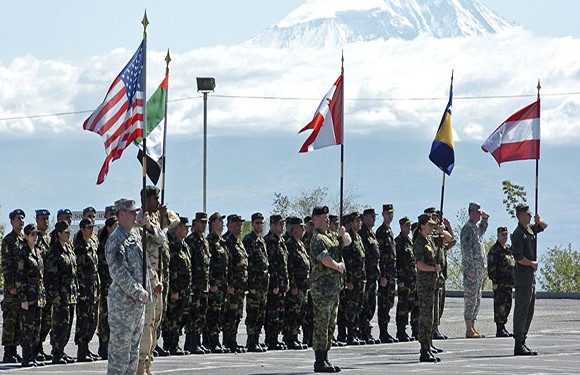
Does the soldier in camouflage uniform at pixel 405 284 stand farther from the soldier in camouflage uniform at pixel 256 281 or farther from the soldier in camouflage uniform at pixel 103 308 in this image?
the soldier in camouflage uniform at pixel 103 308

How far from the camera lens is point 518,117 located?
75.8 feet

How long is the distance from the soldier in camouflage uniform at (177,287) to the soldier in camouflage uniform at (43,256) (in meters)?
1.90

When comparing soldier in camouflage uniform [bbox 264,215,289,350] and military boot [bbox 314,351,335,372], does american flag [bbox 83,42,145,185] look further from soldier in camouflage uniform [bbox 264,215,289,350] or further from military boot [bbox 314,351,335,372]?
soldier in camouflage uniform [bbox 264,215,289,350]

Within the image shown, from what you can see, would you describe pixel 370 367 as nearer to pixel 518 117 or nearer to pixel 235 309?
pixel 235 309

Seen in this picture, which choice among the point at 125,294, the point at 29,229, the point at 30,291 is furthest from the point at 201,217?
the point at 125,294

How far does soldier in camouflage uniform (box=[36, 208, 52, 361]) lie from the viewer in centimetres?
1972

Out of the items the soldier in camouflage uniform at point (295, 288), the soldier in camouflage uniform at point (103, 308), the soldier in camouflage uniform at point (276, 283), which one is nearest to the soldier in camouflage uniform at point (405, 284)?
the soldier in camouflage uniform at point (295, 288)

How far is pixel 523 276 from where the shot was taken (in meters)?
20.6

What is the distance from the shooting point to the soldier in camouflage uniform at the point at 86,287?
64.8 feet

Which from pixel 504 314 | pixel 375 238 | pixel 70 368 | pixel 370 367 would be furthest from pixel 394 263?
pixel 70 368

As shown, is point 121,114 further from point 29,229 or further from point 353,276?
point 353,276

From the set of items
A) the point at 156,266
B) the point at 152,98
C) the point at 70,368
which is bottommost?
the point at 70,368

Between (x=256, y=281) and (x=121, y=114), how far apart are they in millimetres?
6235

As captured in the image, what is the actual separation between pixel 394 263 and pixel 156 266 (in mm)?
8766
